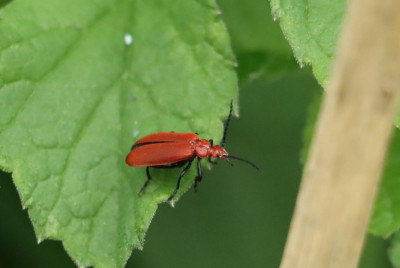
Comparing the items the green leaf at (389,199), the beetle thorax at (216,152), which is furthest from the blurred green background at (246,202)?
the green leaf at (389,199)

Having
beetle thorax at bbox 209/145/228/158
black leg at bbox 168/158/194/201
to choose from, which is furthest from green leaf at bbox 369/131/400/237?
black leg at bbox 168/158/194/201

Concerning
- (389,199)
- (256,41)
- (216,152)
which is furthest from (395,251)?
(256,41)

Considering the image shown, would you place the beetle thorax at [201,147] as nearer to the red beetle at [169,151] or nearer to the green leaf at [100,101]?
the red beetle at [169,151]

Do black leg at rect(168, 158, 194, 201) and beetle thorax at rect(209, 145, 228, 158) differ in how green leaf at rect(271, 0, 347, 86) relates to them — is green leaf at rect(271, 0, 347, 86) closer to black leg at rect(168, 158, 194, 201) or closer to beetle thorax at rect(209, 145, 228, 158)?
black leg at rect(168, 158, 194, 201)

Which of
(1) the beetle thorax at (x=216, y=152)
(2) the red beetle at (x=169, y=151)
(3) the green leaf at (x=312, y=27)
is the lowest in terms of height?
(2) the red beetle at (x=169, y=151)

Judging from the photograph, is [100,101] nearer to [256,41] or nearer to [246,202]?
[256,41]
